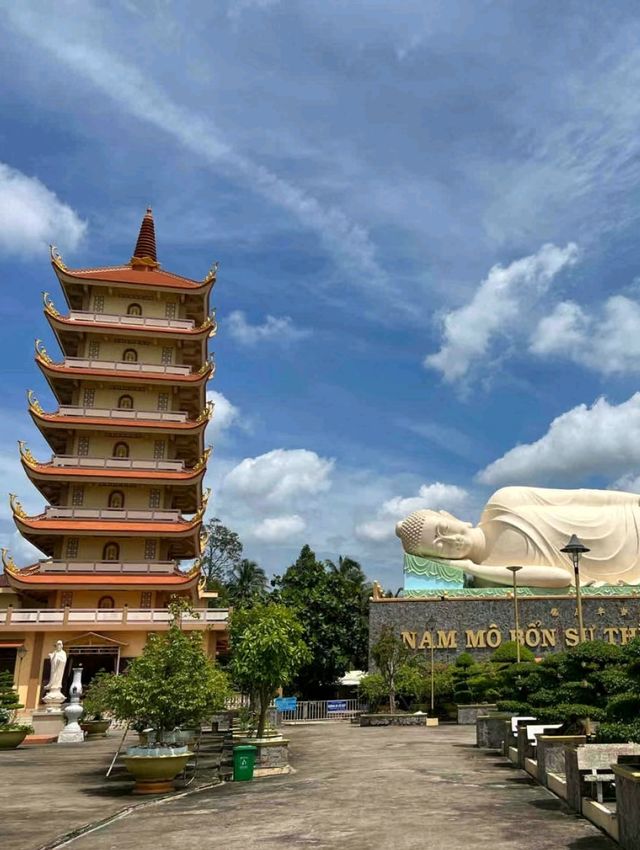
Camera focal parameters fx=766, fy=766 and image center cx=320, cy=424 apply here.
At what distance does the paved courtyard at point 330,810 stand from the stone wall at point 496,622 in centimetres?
1537

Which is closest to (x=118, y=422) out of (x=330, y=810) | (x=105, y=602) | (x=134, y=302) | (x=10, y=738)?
(x=134, y=302)

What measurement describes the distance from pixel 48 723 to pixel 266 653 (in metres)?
12.5

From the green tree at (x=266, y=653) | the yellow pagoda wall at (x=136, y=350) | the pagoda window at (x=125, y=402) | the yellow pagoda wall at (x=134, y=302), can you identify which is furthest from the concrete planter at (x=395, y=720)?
the yellow pagoda wall at (x=134, y=302)

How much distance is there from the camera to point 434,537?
34625 mm

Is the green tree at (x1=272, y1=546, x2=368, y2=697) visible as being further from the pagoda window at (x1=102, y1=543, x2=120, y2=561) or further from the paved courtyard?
the paved courtyard

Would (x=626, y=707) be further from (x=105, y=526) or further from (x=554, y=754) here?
(x=105, y=526)

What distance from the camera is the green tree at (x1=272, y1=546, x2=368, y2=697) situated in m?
37.8

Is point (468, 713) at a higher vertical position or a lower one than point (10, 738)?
higher

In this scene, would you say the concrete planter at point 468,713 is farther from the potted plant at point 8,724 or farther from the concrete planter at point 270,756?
the potted plant at point 8,724

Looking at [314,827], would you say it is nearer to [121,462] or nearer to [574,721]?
[574,721]

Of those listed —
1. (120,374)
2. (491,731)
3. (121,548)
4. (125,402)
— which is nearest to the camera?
(491,731)

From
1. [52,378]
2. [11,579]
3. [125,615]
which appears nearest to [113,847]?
[125,615]

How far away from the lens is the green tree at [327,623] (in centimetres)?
3781

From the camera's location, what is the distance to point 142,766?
12539 mm
